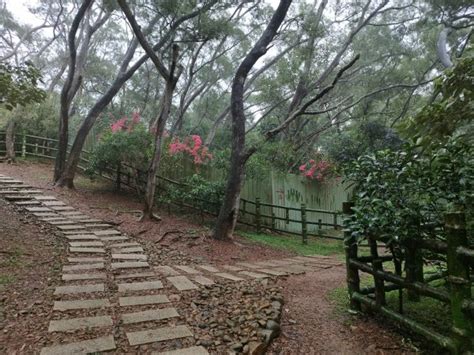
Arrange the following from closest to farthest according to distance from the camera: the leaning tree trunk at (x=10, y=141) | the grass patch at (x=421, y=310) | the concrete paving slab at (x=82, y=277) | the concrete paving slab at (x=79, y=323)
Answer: the concrete paving slab at (x=79, y=323) < the grass patch at (x=421, y=310) < the concrete paving slab at (x=82, y=277) < the leaning tree trunk at (x=10, y=141)

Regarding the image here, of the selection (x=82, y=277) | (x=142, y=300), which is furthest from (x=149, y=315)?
(x=82, y=277)

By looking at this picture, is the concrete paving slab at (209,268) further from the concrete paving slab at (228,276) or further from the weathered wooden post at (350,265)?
the weathered wooden post at (350,265)

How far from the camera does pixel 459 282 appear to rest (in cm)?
198

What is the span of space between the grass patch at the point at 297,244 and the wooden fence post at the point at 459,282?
4.70 m

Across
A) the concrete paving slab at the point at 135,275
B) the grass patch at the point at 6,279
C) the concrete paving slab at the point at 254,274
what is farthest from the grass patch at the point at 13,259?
the concrete paving slab at the point at 254,274

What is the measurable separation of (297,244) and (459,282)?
18.3 ft

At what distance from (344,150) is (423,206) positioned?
28.1 ft

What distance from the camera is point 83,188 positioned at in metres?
8.96

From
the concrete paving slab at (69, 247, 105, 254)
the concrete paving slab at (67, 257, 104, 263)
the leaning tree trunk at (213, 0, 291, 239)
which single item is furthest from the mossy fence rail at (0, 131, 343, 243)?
the concrete paving slab at (67, 257, 104, 263)

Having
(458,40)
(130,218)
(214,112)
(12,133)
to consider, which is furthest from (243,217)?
(214,112)

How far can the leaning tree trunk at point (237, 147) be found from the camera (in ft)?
20.4

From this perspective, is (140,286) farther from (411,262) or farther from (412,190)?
(412,190)

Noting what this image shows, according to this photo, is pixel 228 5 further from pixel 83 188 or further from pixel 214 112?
pixel 214 112

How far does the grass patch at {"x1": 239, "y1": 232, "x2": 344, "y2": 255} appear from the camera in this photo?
692 cm
